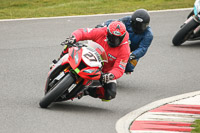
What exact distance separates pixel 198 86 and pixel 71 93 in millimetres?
3546

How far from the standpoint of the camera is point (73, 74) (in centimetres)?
824

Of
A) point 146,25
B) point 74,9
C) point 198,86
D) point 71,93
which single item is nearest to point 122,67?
point 71,93

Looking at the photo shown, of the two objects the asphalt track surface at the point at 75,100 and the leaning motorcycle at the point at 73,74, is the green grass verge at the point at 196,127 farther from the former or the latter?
the leaning motorcycle at the point at 73,74

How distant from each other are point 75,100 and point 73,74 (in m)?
1.30

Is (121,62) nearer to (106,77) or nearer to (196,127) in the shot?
(106,77)

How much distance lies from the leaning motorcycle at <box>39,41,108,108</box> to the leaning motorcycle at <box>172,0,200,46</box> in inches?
226

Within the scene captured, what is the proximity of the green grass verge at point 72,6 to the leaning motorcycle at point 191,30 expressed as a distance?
3.72 meters

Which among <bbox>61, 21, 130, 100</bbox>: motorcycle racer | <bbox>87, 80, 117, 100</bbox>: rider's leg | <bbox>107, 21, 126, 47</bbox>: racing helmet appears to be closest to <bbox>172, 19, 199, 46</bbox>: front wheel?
<bbox>61, 21, 130, 100</bbox>: motorcycle racer

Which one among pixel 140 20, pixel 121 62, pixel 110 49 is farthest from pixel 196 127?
pixel 140 20

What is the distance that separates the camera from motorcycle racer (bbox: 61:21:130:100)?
881cm

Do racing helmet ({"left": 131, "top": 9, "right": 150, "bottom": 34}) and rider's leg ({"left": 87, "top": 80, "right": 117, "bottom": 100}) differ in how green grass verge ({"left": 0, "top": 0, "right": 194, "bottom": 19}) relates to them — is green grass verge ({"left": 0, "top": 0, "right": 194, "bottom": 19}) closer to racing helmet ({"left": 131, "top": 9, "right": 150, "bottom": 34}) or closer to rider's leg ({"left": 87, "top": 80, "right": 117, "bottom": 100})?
racing helmet ({"left": 131, "top": 9, "right": 150, "bottom": 34})

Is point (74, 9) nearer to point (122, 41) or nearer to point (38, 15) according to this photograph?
point (38, 15)

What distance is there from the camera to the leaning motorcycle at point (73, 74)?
8.18m

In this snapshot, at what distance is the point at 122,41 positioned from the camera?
913 centimetres
